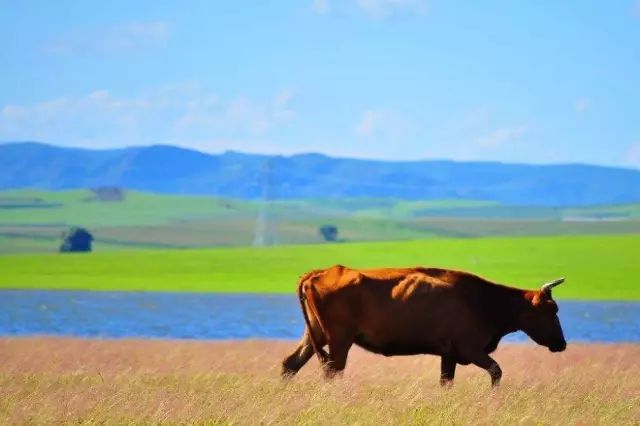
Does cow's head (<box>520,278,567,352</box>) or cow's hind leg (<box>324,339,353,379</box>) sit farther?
cow's head (<box>520,278,567,352</box>)

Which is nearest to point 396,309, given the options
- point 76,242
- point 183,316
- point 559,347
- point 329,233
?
point 559,347

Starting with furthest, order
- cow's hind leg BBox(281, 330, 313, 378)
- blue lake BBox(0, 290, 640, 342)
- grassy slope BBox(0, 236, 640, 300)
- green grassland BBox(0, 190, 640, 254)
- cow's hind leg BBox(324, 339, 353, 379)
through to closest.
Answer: green grassland BBox(0, 190, 640, 254)
grassy slope BBox(0, 236, 640, 300)
blue lake BBox(0, 290, 640, 342)
cow's hind leg BBox(281, 330, 313, 378)
cow's hind leg BBox(324, 339, 353, 379)

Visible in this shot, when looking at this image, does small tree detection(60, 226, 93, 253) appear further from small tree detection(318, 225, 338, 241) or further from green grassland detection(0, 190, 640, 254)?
small tree detection(318, 225, 338, 241)

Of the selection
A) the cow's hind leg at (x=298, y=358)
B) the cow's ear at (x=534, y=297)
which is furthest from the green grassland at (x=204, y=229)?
the cow's ear at (x=534, y=297)

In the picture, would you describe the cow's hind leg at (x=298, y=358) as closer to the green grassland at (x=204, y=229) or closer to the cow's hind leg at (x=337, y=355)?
the cow's hind leg at (x=337, y=355)

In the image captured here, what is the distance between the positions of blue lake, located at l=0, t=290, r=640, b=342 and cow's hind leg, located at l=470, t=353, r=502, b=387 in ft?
71.3

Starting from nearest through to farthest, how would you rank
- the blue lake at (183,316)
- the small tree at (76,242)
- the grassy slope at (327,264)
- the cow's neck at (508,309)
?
1. the cow's neck at (508,309)
2. the blue lake at (183,316)
3. the grassy slope at (327,264)
4. the small tree at (76,242)

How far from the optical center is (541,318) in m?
18.6

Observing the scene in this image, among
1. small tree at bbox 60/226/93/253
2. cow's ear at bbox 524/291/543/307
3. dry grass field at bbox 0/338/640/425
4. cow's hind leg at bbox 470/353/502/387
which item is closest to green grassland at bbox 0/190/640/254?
small tree at bbox 60/226/93/253

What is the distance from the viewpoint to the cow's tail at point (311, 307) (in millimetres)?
17391

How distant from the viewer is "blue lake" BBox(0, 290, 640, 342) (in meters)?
41.4

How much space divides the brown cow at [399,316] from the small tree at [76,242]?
103615 millimetres

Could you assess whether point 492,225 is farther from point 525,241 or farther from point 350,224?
point 525,241

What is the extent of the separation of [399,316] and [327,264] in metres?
70.3
